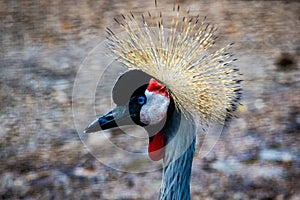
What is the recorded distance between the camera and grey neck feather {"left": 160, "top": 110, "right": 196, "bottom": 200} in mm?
1882

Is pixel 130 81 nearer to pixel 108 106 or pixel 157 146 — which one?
pixel 157 146

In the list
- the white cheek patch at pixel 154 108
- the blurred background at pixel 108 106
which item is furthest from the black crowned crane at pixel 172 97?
the blurred background at pixel 108 106

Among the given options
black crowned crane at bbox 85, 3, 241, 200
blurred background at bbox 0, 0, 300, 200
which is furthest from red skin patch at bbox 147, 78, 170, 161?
blurred background at bbox 0, 0, 300, 200

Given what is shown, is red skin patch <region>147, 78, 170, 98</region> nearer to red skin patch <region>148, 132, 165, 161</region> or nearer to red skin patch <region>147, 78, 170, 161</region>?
red skin patch <region>147, 78, 170, 161</region>

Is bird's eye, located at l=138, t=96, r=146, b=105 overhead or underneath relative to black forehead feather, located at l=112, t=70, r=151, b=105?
underneath

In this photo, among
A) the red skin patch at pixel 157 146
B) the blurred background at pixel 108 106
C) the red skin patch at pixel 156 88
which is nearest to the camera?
the red skin patch at pixel 156 88

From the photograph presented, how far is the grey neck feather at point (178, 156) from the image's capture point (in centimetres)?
188

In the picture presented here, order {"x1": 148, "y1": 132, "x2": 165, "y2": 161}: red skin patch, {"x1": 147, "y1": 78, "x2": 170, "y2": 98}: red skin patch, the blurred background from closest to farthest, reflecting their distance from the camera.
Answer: {"x1": 147, "y1": 78, "x2": 170, "y2": 98}: red skin patch, {"x1": 148, "y1": 132, "x2": 165, "y2": 161}: red skin patch, the blurred background

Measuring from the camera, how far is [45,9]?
10.8 feet

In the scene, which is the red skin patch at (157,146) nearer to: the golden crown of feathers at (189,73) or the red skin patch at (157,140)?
the red skin patch at (157,140)

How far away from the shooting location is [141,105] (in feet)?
6.06

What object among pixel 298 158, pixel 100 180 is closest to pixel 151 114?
pixel 100 180

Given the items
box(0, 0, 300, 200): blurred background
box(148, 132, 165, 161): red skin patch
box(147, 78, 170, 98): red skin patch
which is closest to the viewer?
box(147, 78, 170, 98): red skin patch

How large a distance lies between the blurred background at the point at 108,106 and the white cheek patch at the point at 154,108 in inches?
31.8
